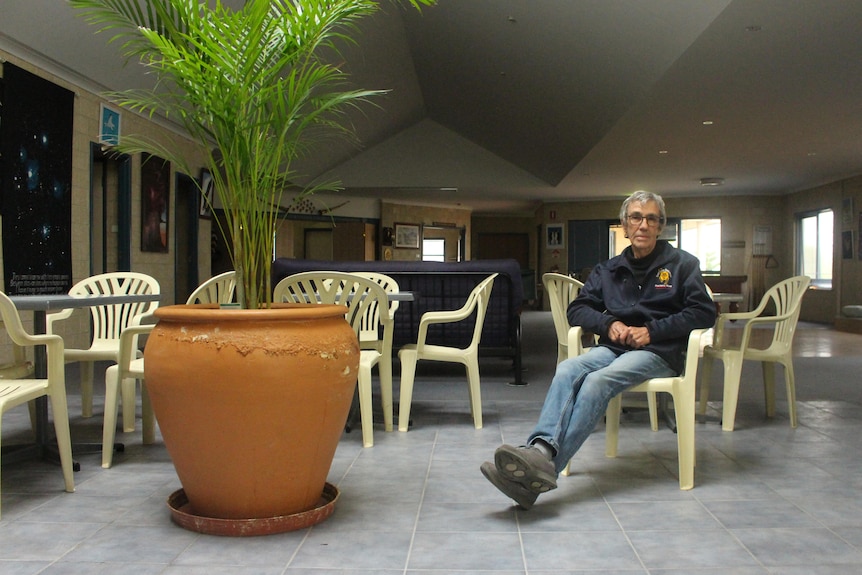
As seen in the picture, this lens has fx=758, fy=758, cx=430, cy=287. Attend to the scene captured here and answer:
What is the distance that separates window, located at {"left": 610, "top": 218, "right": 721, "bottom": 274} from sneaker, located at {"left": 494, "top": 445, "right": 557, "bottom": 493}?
1348 centimetres

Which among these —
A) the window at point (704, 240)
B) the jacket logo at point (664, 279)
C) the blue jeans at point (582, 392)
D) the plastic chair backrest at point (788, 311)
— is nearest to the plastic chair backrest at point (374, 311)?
the blue jeans at point (582, 392)

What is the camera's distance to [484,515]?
92.7 inches

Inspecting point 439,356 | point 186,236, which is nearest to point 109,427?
point 439,356

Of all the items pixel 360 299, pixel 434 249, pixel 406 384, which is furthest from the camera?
pixel 434 249

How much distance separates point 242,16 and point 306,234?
1446 cm

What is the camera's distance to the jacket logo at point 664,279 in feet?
9.36

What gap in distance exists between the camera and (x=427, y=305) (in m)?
5.69

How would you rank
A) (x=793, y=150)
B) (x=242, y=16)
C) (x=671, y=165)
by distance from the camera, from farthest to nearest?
(x=671, y=165)
(x=793, y=150)
(x=242, y=16)

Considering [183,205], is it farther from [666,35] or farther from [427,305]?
[666,35]

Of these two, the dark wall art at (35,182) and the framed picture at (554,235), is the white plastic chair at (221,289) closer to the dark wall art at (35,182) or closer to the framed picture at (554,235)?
the dark wall art at (35,182)

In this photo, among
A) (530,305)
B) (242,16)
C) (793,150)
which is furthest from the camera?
(530,305)

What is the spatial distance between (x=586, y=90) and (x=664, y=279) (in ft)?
17.9

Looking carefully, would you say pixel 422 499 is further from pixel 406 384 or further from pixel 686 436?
pixel 406 384

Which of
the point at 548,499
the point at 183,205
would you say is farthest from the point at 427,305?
the point at 183,205
